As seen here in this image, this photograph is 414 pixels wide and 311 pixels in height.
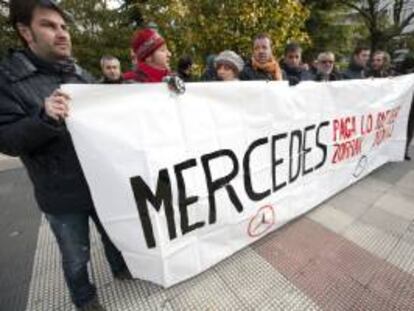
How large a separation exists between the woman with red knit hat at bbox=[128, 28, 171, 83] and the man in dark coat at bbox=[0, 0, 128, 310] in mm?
401

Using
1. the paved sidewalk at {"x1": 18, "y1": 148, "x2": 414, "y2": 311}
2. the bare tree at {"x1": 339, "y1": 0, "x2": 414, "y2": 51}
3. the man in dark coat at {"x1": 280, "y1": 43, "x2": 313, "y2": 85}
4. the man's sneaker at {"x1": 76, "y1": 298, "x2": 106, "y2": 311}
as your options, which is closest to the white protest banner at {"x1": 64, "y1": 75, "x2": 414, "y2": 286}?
the paved sidewalk at {"x1": 18, "y1": 148, "x2": 414, "y2": 311}

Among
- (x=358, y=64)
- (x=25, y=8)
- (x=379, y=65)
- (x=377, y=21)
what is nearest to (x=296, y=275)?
(x=25, y=8)

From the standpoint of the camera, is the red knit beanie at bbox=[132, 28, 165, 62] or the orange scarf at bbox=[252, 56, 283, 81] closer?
the red knit beanie at bbox=[132, 28, 165, 62]

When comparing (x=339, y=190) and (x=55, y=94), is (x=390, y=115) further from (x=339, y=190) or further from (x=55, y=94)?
(x=55, y=94)

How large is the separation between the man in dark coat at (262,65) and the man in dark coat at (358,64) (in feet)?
6.24

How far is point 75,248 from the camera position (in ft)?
5.43

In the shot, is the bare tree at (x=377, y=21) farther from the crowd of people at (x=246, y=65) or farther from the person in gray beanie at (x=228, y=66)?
the person in gray beanie at (x=228, y=66)

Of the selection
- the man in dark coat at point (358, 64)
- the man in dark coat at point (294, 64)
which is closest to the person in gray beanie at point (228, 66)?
the man in dark coat at point (294, 64)

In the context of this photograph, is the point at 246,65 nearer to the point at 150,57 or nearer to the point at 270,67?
the point at 270,67

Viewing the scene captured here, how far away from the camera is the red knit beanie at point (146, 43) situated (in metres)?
1.93

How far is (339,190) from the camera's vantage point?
3.23 m

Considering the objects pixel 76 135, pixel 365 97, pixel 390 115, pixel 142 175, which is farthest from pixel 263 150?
pixel 390 115

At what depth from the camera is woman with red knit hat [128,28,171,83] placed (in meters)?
1.94

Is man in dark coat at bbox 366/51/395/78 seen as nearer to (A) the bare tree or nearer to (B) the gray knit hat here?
(B) the gray knit hat
